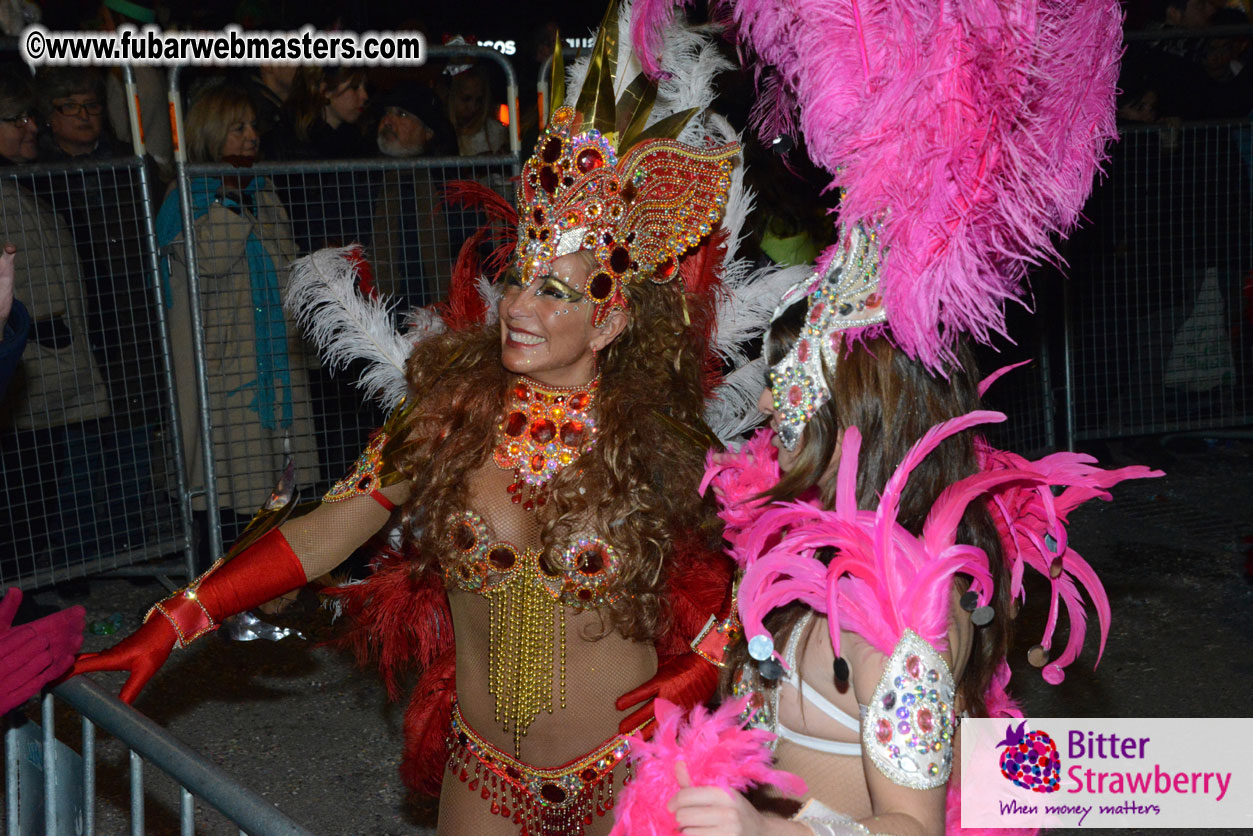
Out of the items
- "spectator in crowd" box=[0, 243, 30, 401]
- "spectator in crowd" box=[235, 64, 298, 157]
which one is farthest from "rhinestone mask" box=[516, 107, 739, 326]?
"spectator in crowd" box=[235, 64, 298, 157]

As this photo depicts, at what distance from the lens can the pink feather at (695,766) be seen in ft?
5.50

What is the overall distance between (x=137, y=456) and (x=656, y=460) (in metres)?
3.64

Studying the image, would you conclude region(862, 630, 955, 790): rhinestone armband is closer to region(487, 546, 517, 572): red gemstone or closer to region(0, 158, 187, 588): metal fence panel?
region(487, 546, 517, 572): red gemstone

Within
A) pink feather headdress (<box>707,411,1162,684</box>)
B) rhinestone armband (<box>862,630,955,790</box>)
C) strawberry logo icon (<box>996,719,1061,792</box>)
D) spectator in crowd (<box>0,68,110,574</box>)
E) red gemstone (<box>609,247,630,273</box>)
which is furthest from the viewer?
spectator in crowd (<box>0,68,110,574</box>)

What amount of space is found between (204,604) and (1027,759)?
5.54 feet

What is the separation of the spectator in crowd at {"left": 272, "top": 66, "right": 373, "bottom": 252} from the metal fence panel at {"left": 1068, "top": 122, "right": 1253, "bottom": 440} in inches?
151

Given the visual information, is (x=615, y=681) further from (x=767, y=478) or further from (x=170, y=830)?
(x=170, y=830)

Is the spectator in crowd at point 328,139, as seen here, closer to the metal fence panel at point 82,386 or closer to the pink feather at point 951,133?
the metal fence panel at point 82,386

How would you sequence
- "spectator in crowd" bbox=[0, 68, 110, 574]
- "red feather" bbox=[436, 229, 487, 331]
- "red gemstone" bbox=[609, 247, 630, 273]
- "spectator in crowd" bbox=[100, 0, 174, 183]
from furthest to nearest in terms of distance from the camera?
1. "spectator in crowd" bbox=[100, 0, 174, 183]
2. "spectator in crowd" bbox=[0, 68, 110, 574]
3. "red feather" bbox=[436, 229, 487, 331]
4. "red gemstone" bbox=[609, 247, 630, 273]

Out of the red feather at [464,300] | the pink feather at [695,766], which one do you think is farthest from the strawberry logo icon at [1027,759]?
the red feather at [464,300]

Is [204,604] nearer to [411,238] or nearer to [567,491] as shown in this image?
[567,491]

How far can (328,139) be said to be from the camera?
546 centimetres

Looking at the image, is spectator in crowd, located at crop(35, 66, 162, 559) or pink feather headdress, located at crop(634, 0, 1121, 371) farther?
spectator in crowd, located at crop(35, 66, 162, 559)

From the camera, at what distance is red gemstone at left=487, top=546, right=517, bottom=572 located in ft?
8.34
